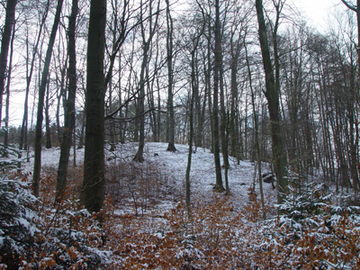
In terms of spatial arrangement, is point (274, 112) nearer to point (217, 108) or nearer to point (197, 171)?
point (217, 108)

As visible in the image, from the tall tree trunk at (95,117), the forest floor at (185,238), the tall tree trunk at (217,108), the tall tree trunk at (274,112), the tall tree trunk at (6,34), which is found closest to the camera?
the forest floor at (185,238)

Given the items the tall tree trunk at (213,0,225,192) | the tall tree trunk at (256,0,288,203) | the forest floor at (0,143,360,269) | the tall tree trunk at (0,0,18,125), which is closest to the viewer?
the forest floor at (0,143,360,269)

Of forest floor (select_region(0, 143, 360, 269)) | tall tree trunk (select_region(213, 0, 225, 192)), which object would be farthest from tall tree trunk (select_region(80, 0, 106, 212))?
tall tree trunk (select_region(213, 0, 225, 192))

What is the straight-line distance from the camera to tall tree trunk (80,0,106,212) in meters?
3.70

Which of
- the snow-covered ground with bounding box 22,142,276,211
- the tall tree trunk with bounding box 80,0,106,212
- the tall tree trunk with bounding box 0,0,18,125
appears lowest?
the snow-covered ground with bounding box 22,142,276,211

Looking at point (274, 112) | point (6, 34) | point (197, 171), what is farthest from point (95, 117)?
point (197, 171)

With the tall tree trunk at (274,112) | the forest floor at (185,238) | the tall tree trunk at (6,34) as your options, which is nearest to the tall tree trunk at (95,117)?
the forest floor at (185,238)

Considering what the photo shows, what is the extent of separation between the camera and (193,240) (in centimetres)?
381

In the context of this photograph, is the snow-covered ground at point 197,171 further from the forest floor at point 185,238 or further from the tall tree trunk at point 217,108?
the forest floor at point 185,238

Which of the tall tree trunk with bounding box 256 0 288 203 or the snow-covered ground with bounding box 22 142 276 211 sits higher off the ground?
the tall tree trunk with bounding box 256 0 288 203

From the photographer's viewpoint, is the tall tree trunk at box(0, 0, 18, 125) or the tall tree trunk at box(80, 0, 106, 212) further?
the tall tree trunk at box(0, 0, 18, 125)

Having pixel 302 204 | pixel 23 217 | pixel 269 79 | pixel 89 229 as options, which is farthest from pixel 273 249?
pixel 269 79

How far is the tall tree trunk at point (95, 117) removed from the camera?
3.70 metres

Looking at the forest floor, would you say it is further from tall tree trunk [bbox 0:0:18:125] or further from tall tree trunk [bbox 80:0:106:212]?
tall tree trunk [bbox 0:0:18:125]
